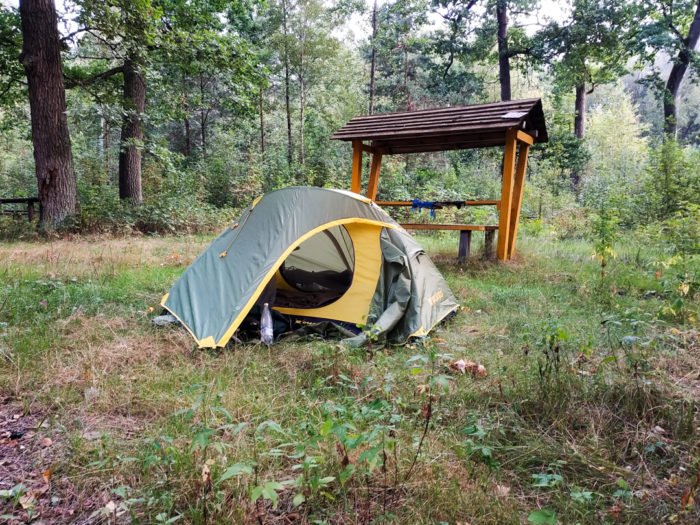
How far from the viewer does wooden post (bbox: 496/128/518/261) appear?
6.05 m

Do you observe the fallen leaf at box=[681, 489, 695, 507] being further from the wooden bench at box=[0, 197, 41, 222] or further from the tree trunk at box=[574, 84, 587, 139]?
the tree trunk at box=[574, 84, 587, 139]

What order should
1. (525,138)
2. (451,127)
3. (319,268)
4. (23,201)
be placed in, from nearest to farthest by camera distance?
(319,268) → (451,127) → (525,138) → (23,201)

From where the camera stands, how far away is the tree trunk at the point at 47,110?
7.27 m

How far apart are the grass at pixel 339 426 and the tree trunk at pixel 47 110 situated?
204 inches

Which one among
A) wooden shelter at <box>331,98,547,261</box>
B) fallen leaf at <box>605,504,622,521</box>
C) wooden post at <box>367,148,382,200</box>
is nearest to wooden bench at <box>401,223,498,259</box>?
wooden shelter at <box>331,98,547,261</box>

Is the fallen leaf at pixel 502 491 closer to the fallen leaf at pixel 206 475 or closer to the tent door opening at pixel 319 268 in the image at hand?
the fallen leaf at pixel 206 475

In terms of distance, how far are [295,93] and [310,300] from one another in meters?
16.8

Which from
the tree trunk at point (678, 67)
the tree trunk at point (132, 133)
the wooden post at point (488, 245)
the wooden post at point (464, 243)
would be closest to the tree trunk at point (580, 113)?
the tree trunk at point (678, 67)

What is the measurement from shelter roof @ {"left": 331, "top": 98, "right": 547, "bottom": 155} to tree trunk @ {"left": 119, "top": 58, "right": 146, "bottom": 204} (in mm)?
5077

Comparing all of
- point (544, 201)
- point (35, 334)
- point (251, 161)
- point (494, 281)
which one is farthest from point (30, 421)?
point (251, 161)

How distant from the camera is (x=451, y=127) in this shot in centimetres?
616

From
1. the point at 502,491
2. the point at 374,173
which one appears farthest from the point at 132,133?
the point at 502,491

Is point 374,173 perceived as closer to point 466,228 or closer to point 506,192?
point 466,228

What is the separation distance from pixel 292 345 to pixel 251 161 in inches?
519
